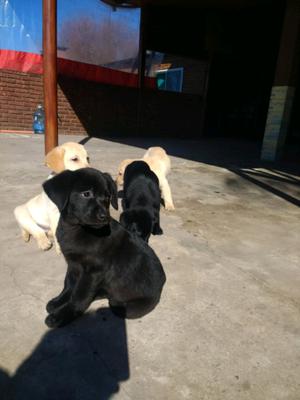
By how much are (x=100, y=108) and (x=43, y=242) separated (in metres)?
A: 13.0

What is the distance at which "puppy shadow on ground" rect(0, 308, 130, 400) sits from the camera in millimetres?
1869

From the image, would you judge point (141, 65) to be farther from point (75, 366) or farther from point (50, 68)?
point (75, 366)

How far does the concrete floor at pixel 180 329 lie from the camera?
1.96 m

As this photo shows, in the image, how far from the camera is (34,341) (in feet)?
7.35

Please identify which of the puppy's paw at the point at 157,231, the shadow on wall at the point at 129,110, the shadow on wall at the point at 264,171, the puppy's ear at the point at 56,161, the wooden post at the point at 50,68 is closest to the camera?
the puppy's ear at the point at 56,161

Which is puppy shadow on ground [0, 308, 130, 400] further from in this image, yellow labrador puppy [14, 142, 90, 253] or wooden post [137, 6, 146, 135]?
wooden post [137, 6, 146, 135]

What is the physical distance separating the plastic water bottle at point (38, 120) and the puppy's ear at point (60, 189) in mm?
12275

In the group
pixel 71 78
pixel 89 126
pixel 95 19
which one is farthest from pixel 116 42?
pixel 89 126

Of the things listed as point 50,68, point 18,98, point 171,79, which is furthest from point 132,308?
point 171,79

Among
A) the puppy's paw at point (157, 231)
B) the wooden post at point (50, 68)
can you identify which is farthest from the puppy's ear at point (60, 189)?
the wooden post at point (50, 68)

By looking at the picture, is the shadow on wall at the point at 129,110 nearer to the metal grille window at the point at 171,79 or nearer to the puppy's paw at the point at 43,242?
the metal grille window at the point at 171,79

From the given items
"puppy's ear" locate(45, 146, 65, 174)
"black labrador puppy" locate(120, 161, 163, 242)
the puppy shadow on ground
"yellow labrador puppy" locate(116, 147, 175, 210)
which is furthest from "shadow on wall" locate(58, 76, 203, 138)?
the puppy shadow on ground

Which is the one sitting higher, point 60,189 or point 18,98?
point 18,98

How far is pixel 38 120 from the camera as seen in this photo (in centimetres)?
1383
